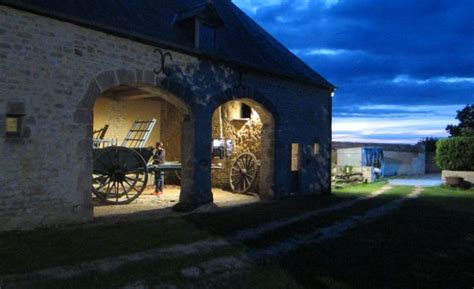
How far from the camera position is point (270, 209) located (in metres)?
10.7

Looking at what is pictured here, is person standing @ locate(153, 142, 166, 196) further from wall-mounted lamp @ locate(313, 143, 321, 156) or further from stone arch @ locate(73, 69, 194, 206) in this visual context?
wall-mounted lamp @ locate(313, 143, 321, 156)

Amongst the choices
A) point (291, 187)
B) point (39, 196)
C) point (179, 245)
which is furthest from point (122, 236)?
point (291, 187)

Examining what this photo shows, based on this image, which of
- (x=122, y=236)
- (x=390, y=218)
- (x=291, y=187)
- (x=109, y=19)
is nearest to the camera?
(x=122, y=236)

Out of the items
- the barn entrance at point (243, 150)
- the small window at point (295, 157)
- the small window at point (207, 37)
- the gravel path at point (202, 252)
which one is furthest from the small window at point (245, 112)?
the gravel path at point (202, 252)

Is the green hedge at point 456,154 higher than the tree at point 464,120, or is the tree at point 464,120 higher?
the tree at point 464,120

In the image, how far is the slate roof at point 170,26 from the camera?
8.02 m

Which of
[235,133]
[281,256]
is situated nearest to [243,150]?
[235,133]

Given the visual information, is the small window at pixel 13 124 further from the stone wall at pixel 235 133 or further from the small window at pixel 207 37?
the stone wall at pixel 235 133

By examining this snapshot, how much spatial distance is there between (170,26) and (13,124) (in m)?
4.58

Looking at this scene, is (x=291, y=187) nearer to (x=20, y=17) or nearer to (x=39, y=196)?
(x=39, y=196)

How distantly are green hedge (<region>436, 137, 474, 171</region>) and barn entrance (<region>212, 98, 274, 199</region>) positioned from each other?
1097 cm

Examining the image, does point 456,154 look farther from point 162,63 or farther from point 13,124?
point 13,124

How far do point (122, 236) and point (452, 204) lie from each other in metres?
10.1

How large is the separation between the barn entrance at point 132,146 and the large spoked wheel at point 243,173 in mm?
1923
